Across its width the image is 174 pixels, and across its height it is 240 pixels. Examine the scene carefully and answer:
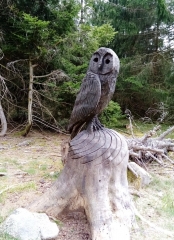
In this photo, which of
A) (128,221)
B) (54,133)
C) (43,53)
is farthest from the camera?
(54,133)

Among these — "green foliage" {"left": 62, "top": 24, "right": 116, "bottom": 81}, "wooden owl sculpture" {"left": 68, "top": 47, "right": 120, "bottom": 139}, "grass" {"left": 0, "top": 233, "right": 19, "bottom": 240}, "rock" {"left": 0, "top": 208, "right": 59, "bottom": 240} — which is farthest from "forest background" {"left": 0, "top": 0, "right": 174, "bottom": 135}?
"grass" {"left": 0, "top": 233, "right": 19, "bottom": 240}

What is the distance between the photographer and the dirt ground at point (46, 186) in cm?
237

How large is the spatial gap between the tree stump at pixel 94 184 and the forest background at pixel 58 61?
282cm

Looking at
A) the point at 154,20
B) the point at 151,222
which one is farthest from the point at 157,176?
the point at 154,20

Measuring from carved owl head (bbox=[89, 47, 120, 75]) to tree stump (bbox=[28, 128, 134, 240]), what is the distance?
667mm

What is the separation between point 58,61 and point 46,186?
3925 mm

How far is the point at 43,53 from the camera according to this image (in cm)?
600

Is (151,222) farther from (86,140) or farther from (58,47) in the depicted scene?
(58,47)

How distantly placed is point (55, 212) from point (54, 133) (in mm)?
4723

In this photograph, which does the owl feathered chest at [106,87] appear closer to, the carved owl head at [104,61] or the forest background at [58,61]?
the carved owl head at [104,61]

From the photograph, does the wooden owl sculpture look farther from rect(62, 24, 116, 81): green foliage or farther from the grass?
rect(62, 24, 116, 81): green foliage

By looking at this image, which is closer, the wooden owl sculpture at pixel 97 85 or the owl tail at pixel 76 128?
the wooden owl sculpture at pixel 97 85

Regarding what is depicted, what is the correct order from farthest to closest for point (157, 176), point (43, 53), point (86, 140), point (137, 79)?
1. point (137, 79)
2. point (43, 53)
3. point (157, 176)
4. point (86, 140)

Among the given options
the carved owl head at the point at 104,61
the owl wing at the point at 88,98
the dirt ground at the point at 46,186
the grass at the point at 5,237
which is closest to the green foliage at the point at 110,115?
the dirt ground at the point at 46,186
